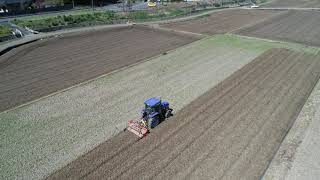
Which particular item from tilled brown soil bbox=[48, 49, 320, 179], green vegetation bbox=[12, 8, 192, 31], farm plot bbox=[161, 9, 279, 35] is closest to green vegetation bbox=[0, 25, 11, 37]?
green vegetation bbox=[12, 8, 192, 31]

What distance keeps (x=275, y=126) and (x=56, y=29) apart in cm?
3392

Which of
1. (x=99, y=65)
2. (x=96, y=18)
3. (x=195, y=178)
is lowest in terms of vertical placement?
(x=195, y=178)

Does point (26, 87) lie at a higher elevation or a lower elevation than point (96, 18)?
lower

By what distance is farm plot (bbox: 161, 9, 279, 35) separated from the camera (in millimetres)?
43875

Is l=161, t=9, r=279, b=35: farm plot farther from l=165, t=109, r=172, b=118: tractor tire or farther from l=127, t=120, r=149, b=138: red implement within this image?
l=127, t=120, r=149, b=138: red implement

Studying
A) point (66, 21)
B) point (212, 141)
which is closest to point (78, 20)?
point (66, 21)

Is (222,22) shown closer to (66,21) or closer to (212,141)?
(66,21)

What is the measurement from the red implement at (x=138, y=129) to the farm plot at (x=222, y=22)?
1115 inches

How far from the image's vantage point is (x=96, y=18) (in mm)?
51312

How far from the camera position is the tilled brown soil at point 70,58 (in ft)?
73.8

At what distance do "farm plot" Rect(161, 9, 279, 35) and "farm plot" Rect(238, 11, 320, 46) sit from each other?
275cm

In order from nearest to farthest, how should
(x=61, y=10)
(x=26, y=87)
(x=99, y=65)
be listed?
(x=26, y=87), (x=99, y=65), (x=61, y=10)

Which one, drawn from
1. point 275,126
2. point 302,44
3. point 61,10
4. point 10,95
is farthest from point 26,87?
point 61,10

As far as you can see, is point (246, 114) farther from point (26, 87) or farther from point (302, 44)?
point (302, 44)
